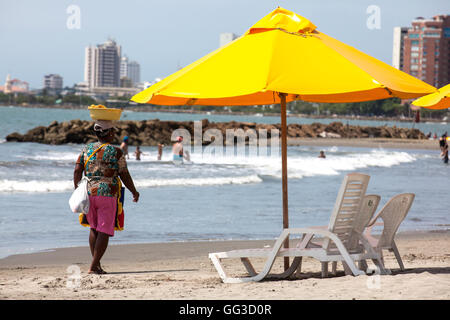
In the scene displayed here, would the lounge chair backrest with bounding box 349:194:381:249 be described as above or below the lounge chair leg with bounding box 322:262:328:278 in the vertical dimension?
above

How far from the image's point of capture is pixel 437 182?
23750mm

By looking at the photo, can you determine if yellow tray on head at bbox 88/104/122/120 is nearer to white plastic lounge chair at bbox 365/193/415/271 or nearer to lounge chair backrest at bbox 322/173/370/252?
lounge chair backrest at bbox 322/173/370/252

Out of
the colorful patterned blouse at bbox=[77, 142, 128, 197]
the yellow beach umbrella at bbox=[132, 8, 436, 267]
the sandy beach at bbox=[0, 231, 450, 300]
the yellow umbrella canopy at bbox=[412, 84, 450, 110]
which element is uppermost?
the yellow beach umbrella at bbox=[132, 8, 436, 267]

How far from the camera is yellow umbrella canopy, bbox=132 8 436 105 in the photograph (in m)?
5.72

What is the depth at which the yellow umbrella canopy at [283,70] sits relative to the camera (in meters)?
5.72

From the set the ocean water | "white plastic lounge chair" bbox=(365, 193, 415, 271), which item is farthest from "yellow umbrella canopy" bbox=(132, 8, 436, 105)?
the ocean water

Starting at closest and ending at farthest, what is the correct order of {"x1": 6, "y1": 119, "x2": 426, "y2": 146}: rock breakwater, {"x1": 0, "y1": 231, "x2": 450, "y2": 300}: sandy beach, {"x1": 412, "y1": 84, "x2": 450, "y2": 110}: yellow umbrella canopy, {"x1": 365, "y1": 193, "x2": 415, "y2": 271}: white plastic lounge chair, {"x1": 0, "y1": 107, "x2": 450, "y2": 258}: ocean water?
1. {"x1": 0, "y1": 231, "x2": 450, "y2": 300}: sandy beach
2. {"x1": 365, "y1": 193, "x2": 415, "y2": 271}: white plastic lounge chair
3. {"x1": 412, "y1": 84, "x2": 450, "y2": 110}: yellow umbrella canopy
4. {"x1": 0, "y1": 107, "x2": 450, "y2": 258}: ocean water
5. {"x1": 6, "y1": 119, "x2": 426, "y2": 146}: rock breakwater

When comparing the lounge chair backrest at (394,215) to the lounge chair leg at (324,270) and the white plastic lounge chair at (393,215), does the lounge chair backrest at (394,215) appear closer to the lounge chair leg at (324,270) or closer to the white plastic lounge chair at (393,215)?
the white plastic lounge chair at (393,215)

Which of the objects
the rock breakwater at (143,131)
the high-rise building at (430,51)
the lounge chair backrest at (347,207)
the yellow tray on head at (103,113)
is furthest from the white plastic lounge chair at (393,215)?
the high-rise building at (430,51)

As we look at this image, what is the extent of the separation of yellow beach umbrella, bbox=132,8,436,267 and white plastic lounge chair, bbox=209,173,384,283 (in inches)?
34.4

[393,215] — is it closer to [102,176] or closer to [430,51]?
[102,176]

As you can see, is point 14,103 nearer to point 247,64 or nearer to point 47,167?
point 47,167

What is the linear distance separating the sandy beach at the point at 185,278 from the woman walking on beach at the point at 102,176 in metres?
0.57

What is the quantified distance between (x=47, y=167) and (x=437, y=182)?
14.4 m
